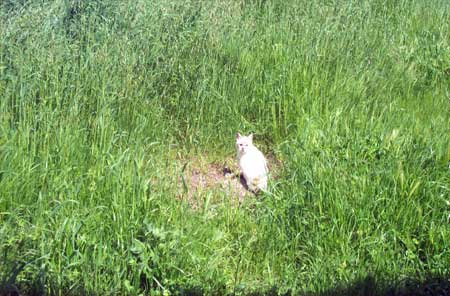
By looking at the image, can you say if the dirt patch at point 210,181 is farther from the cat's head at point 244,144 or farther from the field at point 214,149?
the cat's head at point 244,144

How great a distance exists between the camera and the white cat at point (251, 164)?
551cm

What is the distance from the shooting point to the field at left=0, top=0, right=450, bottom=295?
4.32 metres

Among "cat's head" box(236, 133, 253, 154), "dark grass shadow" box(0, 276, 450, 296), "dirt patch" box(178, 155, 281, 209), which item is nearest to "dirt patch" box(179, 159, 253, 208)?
"dirt patch" box(178, 155, 281, 209)

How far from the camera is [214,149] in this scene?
6.20 m

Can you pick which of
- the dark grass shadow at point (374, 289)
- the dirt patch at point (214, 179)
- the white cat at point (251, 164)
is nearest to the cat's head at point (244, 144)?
the white cat at point (251, 164)

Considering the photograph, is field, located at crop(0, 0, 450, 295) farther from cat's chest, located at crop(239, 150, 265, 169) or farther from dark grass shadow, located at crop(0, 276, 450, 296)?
cat's chest, located at crop(239, 150, 265, 169)

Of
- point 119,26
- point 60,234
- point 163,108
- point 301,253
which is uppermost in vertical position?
point 119,26

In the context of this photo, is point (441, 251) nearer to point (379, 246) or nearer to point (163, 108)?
point (379, 246)

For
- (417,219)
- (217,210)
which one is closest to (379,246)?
(417,219)

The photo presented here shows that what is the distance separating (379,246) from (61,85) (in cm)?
281

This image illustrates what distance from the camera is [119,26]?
21.4 feet

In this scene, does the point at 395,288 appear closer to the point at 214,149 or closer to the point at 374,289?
the point at 374,289

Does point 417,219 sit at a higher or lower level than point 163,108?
lower

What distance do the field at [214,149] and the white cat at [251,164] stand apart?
19 centimetres
